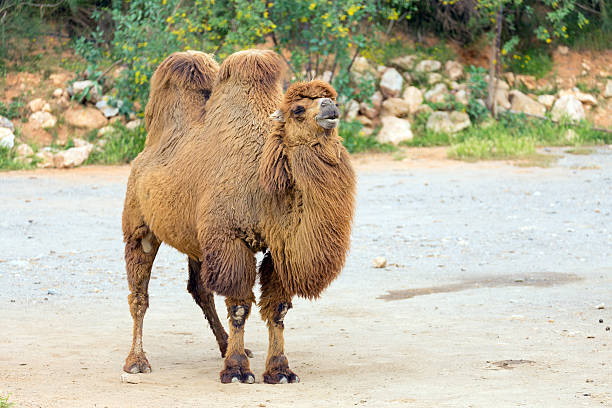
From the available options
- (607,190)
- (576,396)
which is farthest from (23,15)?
(576,396)

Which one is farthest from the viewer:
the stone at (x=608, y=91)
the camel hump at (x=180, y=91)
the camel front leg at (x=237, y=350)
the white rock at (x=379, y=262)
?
the stone at (x=608, y=91)

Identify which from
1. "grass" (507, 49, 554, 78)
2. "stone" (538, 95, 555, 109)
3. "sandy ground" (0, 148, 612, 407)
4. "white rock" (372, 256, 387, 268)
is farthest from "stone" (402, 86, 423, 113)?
"white rock" (372, 256, 387, 268)

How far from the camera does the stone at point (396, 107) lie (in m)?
19.9

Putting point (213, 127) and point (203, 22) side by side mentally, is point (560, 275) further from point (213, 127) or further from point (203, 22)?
point (203, 22)

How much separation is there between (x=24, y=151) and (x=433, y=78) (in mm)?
9065

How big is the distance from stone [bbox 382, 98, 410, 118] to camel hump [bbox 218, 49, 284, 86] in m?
13.7

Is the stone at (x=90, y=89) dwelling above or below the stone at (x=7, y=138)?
above

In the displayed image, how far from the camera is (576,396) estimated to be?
5000 millimetres

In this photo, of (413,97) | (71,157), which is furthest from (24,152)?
(413,97)

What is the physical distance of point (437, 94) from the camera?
20.3m

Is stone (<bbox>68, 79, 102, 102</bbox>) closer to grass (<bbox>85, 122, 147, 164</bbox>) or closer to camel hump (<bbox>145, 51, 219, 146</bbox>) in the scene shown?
grass (<bbox>85, 122, 147, 164</bbox>)

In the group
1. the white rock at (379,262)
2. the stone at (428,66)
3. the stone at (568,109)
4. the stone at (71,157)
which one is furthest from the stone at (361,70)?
the white rock at (379,262)

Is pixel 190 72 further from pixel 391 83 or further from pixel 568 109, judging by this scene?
pixel 568 109

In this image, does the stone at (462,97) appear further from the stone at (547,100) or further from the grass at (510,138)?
the stone at (547,100)
